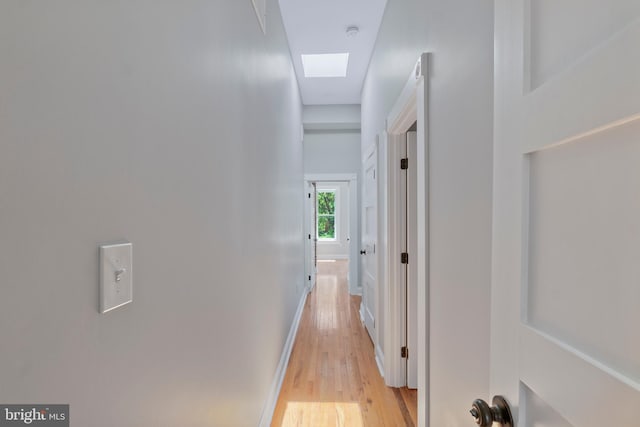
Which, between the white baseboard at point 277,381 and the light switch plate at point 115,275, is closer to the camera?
the light switch plate at point 115,275

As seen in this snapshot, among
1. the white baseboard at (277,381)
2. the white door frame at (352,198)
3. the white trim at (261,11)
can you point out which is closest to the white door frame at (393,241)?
the white baseboard at (277,381)

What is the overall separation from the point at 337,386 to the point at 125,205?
2.35 meters

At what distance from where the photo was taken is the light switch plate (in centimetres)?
60

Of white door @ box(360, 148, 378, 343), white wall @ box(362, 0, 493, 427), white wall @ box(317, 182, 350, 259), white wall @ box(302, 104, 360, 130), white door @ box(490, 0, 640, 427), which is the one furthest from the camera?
white wall @ box(317, 182, 350, 259)

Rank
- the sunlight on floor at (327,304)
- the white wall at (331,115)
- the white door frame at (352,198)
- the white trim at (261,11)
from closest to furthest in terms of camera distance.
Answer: the white trim at (261,11)
the sunlight on floor at (327,304)
the white wall at (331,115)
the white door frame at (352,198)

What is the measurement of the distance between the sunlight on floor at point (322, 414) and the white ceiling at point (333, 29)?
2960 mm

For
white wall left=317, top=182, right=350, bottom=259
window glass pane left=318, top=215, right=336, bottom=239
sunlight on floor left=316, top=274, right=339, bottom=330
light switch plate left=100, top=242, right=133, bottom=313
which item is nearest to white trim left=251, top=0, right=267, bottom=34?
light switch plate left=100, top=242, right=133, bottom=313

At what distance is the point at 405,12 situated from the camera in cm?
193

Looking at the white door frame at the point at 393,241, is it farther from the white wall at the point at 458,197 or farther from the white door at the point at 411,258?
the white wall at the point at 458,197

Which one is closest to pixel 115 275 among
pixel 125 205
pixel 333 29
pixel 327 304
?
pixel 125 205

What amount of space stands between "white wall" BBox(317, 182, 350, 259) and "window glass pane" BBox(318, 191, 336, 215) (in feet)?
0.41

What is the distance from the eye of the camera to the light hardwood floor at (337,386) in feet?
7.01

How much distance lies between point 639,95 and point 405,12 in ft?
6.17

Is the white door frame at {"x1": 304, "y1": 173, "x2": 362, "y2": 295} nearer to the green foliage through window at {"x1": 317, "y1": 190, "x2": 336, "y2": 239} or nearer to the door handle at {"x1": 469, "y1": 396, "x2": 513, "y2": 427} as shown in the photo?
the green foliage through window at {"x1": 317, "y1": 190, "x2": 336, "y2": 239}
